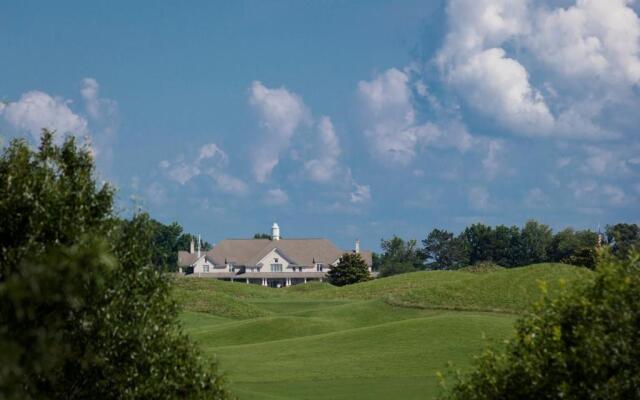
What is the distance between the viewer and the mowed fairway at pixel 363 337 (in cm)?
3978

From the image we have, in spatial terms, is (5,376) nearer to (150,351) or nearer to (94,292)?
(94,292)

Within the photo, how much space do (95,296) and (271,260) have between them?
139965 millimetres

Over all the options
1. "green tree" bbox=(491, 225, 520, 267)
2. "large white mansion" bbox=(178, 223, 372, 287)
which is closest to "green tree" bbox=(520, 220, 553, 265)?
"green tree" bbox=(491, 225, 520, 267)

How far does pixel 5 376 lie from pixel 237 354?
44.0 meters

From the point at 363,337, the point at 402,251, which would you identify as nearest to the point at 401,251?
the point at 402,251

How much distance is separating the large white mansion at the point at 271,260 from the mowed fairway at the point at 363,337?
237 ft

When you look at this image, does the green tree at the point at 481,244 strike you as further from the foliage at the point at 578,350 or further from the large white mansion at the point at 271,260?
the foliage at the point at 578,350

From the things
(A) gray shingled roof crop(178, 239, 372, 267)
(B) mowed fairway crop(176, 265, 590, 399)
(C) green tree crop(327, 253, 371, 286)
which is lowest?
(B) mowed fairway crop(176, 265, 590, 399)

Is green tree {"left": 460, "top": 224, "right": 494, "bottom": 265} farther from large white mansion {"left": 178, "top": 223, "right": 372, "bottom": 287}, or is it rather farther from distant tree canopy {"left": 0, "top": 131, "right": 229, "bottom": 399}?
distant tree canopy {"left": 0, "top": 131, "right": 229, "bottom": 399}

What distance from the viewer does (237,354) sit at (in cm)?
5025

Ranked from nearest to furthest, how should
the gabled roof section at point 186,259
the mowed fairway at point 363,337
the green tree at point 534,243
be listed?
the mowed fairway at point 363,337 < the gabled roof section at point 186,259 < the green tree at point 534,243

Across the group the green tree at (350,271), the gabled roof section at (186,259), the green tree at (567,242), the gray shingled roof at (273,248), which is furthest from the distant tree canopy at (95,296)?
the gabled roof section at (186,259)

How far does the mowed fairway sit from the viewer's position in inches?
1566

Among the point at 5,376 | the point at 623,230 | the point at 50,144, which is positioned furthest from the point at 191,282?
the point at 623,230
